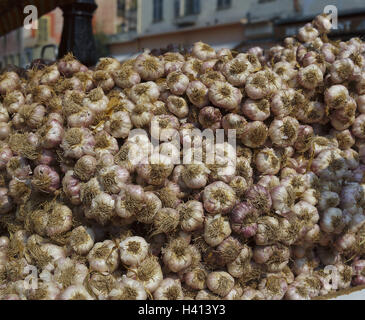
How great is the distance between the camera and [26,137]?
179cm

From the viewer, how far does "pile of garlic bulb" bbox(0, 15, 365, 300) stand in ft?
4.88

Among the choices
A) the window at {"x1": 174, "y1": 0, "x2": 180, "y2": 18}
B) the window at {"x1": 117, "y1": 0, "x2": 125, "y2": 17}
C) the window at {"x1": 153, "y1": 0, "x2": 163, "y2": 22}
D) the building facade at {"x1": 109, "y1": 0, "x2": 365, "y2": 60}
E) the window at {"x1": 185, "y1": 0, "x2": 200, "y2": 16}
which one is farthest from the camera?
the window at {"x1": 117, "y1": 0, "x2": 125, "y2": 17}

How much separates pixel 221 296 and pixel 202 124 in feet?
2.20

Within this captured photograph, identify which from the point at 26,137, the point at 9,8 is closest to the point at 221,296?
the point at 26,137

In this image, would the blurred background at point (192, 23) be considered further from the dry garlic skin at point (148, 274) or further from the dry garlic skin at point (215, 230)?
the dry garlic skin at point (148, 274)

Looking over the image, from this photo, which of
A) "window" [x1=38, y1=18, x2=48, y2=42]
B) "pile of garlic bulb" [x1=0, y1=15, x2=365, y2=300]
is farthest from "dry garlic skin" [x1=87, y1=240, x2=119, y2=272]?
"window" [x1=38, y1=18, x2=48, y2=42]

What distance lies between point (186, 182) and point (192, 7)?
45.6ft

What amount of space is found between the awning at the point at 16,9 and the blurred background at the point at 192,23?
5.27 meters

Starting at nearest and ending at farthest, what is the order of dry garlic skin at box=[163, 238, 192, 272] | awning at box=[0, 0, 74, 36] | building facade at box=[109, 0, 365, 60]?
1. dry garlic skin at box=[163, 238, 192, 272]
2. awning at box=[0, 0, 74, 36]
3. building facade at box=[109, 0, 365, 60]

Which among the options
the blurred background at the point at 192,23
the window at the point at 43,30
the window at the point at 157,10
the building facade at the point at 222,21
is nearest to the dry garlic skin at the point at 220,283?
the blurred background at the point at 192,23

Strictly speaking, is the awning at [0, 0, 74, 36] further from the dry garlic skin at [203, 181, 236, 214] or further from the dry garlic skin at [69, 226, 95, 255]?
the dry garlic skin at [203, 181, 236, 214]

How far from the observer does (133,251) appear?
4.77 ft

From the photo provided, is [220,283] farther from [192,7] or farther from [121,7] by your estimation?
[121,7]

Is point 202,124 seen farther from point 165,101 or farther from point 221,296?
point 221,296
